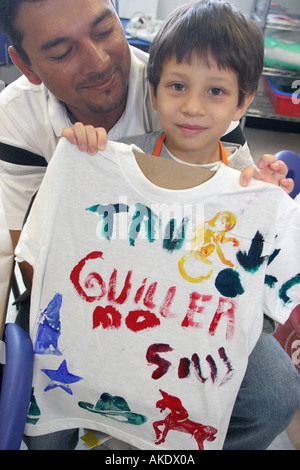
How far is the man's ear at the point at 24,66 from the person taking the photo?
0.96 meters

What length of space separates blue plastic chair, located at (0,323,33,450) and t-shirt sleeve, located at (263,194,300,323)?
0.49 m

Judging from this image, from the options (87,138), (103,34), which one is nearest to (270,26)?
(103,34)

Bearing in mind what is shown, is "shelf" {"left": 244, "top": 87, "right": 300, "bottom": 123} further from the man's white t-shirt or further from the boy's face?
the man's white t-shirt

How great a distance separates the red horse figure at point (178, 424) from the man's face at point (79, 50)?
706mm

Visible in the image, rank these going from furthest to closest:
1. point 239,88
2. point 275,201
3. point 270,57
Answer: point 270,57 < point 239,88 < point 275,201

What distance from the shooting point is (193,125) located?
2.62ft

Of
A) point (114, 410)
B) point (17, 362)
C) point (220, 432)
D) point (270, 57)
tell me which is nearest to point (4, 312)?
point (17, 362)

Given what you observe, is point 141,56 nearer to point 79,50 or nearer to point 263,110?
point 79,50

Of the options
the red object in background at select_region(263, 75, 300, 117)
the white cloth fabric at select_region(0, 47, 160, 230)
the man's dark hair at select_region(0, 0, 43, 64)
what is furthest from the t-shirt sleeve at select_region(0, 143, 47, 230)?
the red object in background at select_region(263, 75, 300, 117)

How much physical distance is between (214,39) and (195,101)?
0.14 m

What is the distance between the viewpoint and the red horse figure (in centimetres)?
75

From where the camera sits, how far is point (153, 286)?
0.75 m
